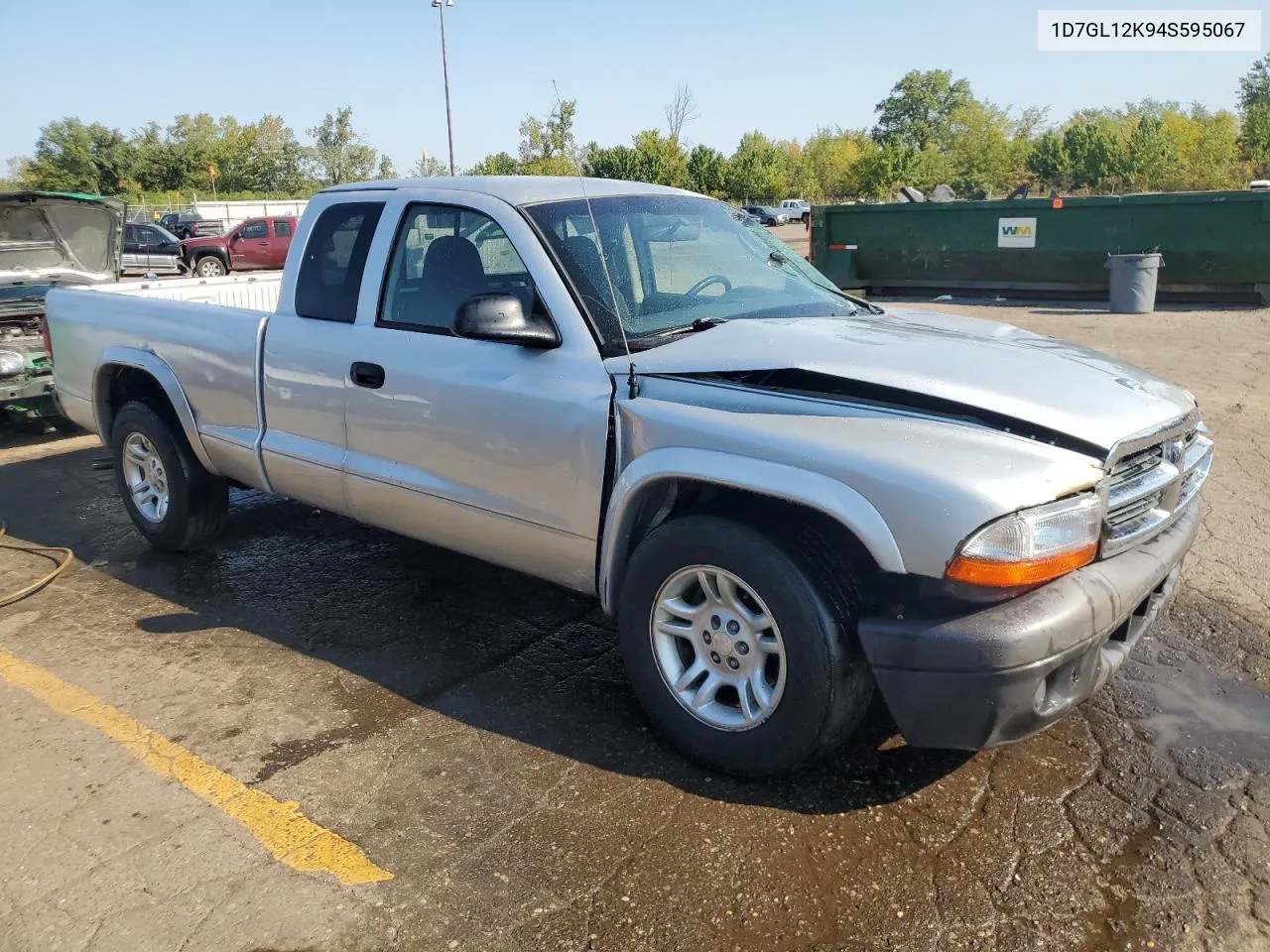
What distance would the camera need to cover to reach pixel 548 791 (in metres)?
3.13

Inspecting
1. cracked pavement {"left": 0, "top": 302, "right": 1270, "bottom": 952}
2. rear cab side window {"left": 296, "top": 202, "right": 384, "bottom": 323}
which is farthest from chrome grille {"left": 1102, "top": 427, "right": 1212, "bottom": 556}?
rear cab side window {"left": 296, "top": 202, "right": 384, "bottom": 323}

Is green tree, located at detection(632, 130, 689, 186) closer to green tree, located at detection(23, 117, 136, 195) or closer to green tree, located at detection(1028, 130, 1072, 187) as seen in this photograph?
green tree, located at detection(1028, 130, 1072, 187)

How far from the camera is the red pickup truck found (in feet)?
87.1

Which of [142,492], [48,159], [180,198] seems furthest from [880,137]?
[142,492]

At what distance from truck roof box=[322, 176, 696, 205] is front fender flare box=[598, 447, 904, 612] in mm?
1288

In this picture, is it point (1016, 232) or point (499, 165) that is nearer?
point (1016, 232)

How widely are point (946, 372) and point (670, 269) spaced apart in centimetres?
129

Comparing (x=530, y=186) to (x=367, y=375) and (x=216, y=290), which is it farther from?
(x=216, y=290)

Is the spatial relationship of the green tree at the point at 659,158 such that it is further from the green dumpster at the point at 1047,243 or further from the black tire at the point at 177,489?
the black tire at the point at 177,489

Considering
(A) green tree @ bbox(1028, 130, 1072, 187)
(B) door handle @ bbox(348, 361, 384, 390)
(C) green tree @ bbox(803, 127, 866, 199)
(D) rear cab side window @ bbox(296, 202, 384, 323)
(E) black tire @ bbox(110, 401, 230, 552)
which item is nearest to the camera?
(B) door handle @ bbox(348, 361, 384, 390)

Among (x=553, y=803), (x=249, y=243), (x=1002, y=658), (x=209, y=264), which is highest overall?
(x=249, y=243)

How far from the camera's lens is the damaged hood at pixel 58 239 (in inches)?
340

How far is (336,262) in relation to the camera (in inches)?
169

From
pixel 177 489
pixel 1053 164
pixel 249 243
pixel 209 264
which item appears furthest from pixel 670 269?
pixel 1053 164
